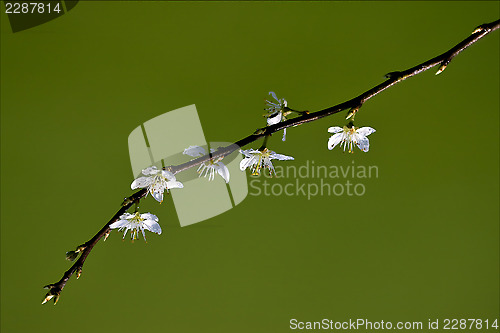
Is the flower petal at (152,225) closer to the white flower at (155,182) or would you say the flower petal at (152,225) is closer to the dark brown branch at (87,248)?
the white flower at (155,182)

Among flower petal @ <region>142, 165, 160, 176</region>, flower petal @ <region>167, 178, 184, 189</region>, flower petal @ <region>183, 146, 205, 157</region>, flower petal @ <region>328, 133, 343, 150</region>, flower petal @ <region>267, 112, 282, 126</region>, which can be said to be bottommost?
flower petal @ <region>167, 178, 184, 189</region>

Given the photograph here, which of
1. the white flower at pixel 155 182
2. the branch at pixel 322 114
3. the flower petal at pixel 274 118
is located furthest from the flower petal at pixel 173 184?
the flower petal at pixel 274 118

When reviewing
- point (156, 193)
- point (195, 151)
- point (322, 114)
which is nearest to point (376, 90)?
point (322, 114)

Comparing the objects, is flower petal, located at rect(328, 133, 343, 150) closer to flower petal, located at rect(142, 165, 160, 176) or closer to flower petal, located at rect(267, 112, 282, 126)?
flower petal, located at rect(267, 112, 282, 126)

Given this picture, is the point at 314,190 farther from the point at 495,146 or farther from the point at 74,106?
the point at 74,106

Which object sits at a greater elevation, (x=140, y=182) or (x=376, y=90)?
(x=376, y=90)

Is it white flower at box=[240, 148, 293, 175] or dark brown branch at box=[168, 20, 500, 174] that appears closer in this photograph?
dark brown branch at box=[168, 20, 500, 174]

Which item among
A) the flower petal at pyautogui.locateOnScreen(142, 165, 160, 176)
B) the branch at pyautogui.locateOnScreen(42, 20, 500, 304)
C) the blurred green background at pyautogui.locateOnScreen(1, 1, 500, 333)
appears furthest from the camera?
the blurred green background at pyautogui.locateOnScreen(1, 1, 500, 333)

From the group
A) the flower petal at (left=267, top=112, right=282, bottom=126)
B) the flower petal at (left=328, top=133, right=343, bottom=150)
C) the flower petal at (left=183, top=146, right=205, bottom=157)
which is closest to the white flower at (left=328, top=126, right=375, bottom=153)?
the flower petal at (left=328, top=133, right=343, bottom=150)

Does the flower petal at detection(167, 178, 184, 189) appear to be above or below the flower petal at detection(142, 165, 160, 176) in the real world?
below

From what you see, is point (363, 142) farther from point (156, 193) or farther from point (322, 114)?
point (156, 193)
